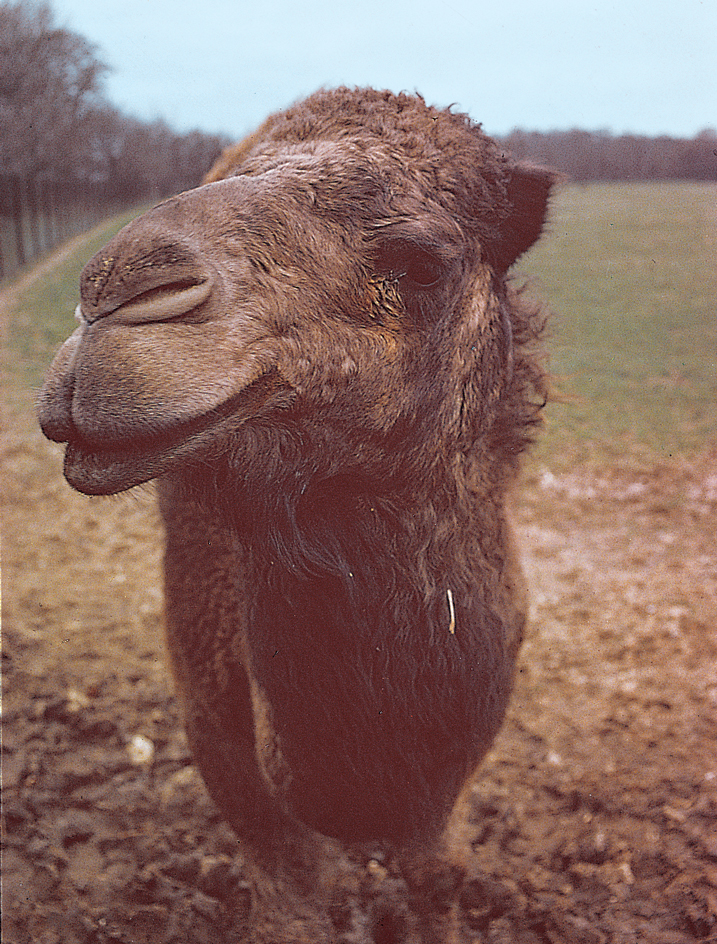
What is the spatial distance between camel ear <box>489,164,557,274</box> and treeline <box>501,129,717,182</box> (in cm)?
57

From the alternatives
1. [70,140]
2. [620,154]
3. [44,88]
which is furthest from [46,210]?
[620,154]

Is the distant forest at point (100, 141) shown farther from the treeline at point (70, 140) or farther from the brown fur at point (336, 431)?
the brown fur at point (336, 431)

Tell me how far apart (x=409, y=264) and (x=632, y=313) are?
8.73 feet

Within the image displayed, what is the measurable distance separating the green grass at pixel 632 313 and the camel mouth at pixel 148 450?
1.16 metres

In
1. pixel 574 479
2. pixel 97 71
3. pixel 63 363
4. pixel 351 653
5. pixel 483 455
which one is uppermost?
pixel 97 71

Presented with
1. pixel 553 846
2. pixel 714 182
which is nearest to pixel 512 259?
pixel 714 182

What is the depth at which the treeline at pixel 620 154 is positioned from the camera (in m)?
2.43

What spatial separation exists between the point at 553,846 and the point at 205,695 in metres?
1.54

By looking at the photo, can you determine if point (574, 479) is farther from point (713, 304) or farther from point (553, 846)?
point (553, 846)

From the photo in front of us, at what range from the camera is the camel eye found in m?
1.57

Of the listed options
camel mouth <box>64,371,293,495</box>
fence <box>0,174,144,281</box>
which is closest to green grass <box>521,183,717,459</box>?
camel mouth <box>64,371,293,495</box>

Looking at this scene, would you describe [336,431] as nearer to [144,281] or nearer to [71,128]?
[144,281]

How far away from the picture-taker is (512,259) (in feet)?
6.32

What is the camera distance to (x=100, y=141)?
101 inches
